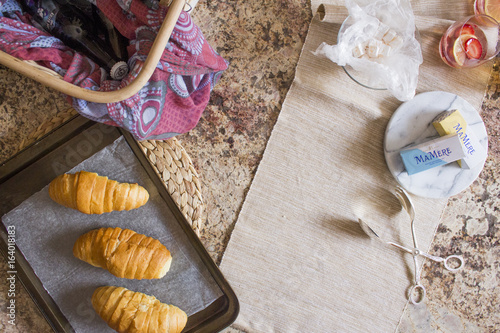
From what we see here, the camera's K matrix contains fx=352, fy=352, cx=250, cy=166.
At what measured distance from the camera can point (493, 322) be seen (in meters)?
1.05

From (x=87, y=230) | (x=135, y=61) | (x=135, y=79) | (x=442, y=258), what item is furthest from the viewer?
(x=442, y=258)

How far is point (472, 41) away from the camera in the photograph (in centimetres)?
101

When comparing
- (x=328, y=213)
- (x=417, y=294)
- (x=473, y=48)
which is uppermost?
(x=473, y=48)

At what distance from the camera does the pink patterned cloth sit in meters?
0.80

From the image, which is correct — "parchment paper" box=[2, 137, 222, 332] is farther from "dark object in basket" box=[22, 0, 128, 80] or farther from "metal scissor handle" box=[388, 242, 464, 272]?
"metal scissor handle" box=[388, 242, 464, 272]

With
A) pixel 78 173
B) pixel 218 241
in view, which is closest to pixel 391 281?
pixel 218 241

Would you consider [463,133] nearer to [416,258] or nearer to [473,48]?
[473,48]

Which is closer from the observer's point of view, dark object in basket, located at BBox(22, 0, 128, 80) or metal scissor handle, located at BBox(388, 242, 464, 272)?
dark object in basket, located at BBox(22, 0, 128, 80)

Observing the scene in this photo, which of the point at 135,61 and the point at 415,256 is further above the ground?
the point at 135,61

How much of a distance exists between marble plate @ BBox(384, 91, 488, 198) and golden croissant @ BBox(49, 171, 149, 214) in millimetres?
716

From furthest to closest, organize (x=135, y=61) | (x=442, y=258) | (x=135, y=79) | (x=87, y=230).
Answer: (x=442, y=258)
(x=87, y=230)
(x=135, y=61)
(x=135, y=79)

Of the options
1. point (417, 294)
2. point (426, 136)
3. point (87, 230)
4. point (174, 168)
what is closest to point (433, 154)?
point (426, 136)

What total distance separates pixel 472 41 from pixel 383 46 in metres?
0.27

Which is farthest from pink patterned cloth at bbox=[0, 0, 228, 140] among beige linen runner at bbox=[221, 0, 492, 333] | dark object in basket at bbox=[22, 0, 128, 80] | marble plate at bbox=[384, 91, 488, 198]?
marble plate at bbox=[384, 91, 488, 198]
